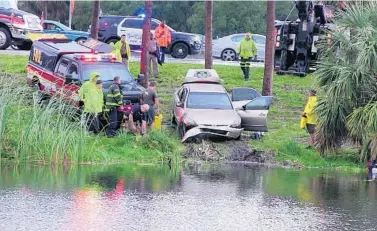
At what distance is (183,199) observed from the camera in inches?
656

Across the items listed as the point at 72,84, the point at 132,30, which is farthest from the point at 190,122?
the point at 132,30

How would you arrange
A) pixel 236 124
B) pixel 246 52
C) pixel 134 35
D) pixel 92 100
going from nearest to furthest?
1. pixel 92 100
2. pixel 236 124
3. pixel 246 52
4. pixel 134 35

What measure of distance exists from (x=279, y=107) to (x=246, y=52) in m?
3.26

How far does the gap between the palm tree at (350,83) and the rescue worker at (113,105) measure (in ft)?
16.4

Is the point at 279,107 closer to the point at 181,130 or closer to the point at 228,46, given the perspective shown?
the point at 181,130

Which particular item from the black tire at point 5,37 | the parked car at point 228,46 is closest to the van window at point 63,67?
the black tire at point 5,37

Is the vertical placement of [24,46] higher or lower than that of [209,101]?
higher

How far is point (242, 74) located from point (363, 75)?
11.8m

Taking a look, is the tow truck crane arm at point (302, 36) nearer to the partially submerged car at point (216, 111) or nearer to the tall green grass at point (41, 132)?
the partially submerged car at point (216, 111)

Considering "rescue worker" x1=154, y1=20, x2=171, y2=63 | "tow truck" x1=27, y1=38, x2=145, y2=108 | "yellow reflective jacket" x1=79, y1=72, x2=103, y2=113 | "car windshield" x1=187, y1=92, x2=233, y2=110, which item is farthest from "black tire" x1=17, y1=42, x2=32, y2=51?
"yellow reflective jacket" x1=79, y1=72, x2=103, y2=113

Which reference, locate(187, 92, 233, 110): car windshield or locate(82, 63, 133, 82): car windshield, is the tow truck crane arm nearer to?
locate(187, 92, 233, 110): car windshield

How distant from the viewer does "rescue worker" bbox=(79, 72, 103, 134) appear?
2306 cm

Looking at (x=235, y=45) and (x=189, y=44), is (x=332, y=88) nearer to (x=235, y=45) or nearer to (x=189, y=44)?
(x=189, y=44)

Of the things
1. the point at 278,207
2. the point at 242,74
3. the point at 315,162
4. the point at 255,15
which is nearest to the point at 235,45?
the point at 242,74
